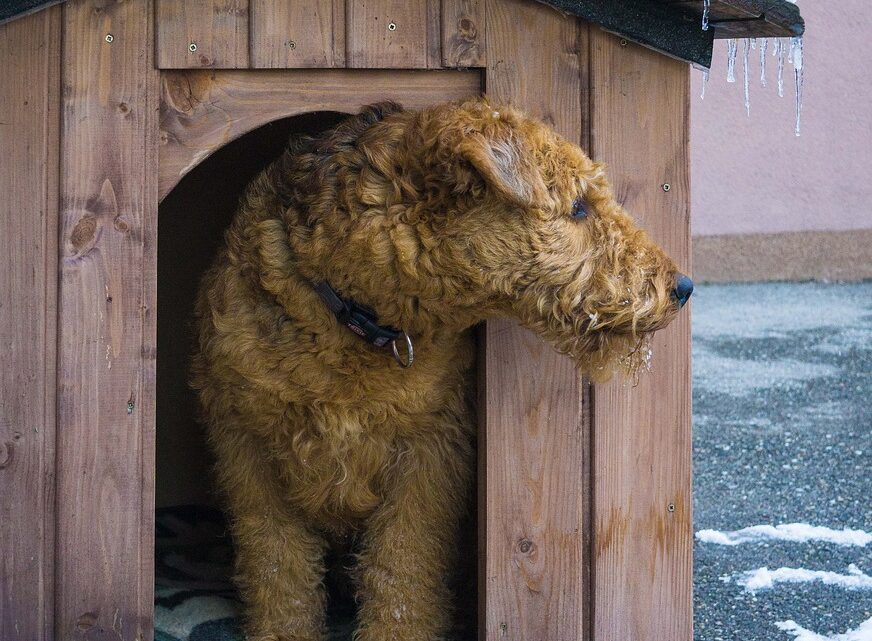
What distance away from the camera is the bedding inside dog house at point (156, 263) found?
340cm

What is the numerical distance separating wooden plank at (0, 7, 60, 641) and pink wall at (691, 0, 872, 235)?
6.77 metres

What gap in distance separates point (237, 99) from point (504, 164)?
0.96 meters

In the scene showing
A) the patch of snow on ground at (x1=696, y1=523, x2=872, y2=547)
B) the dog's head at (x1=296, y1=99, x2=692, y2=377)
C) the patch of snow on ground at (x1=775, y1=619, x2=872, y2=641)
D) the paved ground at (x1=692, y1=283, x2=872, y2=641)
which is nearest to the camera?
the dog's head at (x1=296, y1=99, x2=692, y2=377)

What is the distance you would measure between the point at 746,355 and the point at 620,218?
5.20m

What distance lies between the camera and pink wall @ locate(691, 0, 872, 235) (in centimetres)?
927

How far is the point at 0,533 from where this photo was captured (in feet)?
11.2

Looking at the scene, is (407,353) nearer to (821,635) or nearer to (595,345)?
(595,345)

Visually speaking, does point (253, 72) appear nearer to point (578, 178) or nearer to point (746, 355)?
point (578, 178)

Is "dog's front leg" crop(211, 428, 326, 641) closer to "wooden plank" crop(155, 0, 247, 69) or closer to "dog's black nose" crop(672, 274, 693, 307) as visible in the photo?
"wooden plank" crop(155, 0, 247, 69)

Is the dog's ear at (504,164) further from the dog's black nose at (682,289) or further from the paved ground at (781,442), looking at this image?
the paved ground at (781,442)

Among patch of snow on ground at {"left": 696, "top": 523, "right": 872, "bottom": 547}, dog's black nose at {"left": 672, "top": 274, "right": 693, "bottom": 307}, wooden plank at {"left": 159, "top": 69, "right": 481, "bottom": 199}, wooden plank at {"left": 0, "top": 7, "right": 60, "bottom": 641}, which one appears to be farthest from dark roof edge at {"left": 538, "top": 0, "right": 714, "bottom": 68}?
patch of snow on ground at {"left": 696, "top": 523, "right": 872, "bottom": 547}

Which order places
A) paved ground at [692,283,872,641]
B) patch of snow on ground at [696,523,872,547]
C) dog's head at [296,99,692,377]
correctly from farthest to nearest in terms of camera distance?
patch of snow on ground at [696,523,872,547] < paved ground at [692,283,872,641] < dog's head at [296,99,692,377]

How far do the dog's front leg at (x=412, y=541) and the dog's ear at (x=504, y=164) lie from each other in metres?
1.02

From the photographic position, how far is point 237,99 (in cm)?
348
